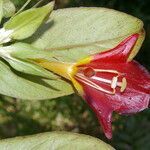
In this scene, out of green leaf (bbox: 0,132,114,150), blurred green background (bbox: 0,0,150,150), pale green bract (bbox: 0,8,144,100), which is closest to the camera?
green leaf (bbox: 0,132,114,150)

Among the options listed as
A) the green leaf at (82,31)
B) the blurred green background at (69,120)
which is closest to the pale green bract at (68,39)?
the green leaf at (82,31)

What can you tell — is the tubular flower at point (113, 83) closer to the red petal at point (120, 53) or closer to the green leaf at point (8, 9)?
the red petal at point (120, 53)

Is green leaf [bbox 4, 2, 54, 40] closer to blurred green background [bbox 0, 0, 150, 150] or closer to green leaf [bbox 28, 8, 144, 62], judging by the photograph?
green leaf [bbox 28, 8, 144, 62]

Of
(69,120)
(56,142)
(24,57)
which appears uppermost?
(24,57)

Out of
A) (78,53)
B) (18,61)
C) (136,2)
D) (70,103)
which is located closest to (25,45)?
(18,61)

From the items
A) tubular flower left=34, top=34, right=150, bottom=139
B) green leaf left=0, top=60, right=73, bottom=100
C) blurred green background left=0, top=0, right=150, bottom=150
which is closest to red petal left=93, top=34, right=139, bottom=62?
tubular flower left=34, top=34, right=150, bottom=139

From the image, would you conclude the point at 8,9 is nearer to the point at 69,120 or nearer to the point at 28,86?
the point at 28,86

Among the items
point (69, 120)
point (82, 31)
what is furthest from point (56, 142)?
point (69, 120)

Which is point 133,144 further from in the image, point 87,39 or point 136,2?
point 87,39
